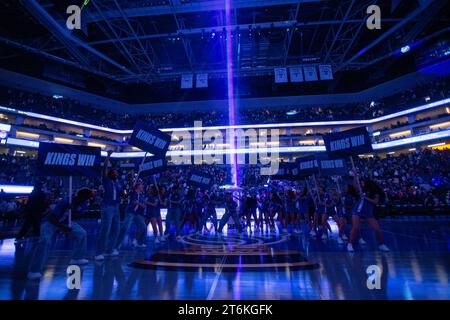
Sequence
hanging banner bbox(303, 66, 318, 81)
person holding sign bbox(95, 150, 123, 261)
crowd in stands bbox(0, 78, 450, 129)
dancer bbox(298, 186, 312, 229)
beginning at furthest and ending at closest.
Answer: crowd in stands bbox(0, 78, 450, 129)
hanging banner bbox(303, 66, 318, 81)
dancer bbox(298, 186, 312, 229)
person holding sign bbox(95, 150, 123, 261)

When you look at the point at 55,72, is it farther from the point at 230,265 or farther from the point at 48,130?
the point at 230,265

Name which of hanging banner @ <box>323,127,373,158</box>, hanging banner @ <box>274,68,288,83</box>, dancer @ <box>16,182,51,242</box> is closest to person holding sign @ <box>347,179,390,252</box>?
hanging banner @ <box>323,127,373,158</box>

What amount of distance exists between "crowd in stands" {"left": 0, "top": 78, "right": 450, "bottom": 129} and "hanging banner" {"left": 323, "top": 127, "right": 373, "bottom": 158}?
1411 inches

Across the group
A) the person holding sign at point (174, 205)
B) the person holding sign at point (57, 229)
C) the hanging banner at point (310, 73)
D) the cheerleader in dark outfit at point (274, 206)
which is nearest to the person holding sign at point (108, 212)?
the person holding sign at point (57, 229)

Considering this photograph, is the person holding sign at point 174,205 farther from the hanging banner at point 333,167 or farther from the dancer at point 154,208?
the hanging banner at point 333,167

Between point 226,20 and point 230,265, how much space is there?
23337 mm

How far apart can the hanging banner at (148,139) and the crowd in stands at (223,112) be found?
35928 mm

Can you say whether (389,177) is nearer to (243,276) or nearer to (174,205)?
(174,205)

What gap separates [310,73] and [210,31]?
10.6 m

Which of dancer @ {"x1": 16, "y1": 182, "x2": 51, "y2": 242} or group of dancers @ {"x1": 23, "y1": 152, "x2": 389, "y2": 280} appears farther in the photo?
dancer @ {"x1": 16, "y1": 182, "x2": 51, "y2": 242}

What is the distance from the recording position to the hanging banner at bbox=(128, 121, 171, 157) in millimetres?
7215

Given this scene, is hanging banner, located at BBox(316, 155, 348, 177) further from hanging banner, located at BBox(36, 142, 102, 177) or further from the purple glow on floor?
the purple glow on floor
